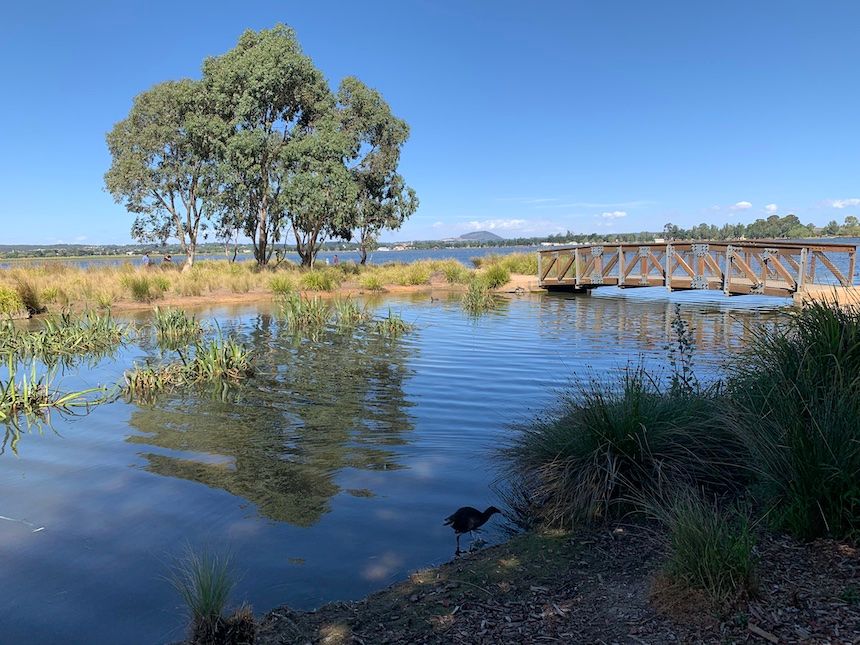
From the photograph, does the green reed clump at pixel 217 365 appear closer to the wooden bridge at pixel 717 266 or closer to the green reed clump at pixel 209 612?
the green reed clump at pixel 209 612

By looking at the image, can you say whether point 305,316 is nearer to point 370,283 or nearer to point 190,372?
point 190,372

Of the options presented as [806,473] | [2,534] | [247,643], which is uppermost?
[806,473]

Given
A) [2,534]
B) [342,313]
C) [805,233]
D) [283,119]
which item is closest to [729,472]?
[2,534]

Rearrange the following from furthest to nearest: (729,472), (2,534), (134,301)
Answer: (134,301) < (2,534) < (729,472)

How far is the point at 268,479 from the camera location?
21.1 feet

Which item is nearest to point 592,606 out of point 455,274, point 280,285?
point 280,285

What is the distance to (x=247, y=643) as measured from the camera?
323 cm

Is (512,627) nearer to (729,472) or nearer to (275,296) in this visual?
(729,472)

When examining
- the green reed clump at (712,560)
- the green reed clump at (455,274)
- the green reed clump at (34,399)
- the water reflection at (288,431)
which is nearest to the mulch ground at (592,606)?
the green reed clump at (712,560)

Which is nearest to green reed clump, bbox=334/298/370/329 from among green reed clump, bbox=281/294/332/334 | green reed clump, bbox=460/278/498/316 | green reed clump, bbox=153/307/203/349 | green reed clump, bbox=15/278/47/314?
green reed clump, bbox=281/294/332/334

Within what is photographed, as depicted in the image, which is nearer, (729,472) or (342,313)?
(729,472)

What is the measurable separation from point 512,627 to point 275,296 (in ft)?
78.7

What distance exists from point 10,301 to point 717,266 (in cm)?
2294

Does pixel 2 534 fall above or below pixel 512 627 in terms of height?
below
